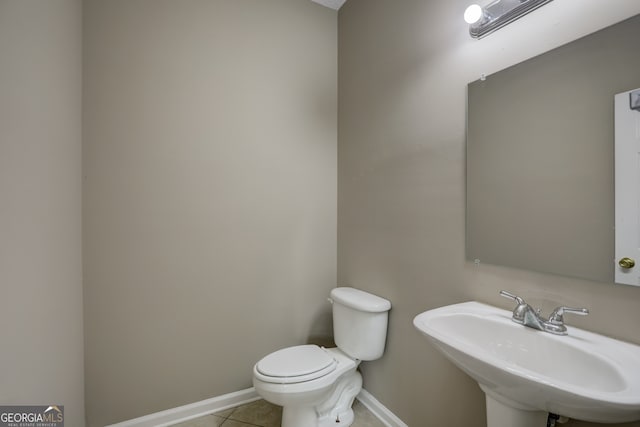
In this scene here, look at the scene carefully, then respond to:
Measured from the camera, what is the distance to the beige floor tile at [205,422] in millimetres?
1623

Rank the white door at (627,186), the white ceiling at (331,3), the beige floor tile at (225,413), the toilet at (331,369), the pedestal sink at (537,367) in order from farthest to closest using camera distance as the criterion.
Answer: the white ceiling at (331,3)
the beige floor tile at (225,413)
the toilet at (331,369)
the white door at (627,186)
the pedestal sink at (537,367)

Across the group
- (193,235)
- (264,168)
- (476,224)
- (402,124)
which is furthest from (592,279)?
(193,235)

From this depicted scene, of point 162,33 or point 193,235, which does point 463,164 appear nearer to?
point 193,235

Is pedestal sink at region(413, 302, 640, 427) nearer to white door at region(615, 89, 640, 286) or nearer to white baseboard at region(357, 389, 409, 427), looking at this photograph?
white door at region(615, 89, 640, 286)

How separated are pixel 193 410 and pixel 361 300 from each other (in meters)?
1.23

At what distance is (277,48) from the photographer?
1.89m

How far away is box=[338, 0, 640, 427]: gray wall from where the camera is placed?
0.94 meters

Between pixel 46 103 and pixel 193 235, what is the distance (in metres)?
0.90

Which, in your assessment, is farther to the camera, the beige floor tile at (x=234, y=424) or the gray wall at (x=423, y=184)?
the beige floor tile at (x=234, y=424)

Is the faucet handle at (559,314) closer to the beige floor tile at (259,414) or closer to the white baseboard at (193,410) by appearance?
the beige floor tile at (259,414)

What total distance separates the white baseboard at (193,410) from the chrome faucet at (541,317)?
1671 millimetres

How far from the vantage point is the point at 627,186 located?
80 centimetres

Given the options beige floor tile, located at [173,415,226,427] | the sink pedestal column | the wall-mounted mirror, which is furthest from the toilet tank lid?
beige floor tile, located at [173,415,226,427]

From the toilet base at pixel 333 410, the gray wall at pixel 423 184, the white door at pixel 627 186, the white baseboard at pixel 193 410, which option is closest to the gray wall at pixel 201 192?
the white baseboard at pixel 193 410
